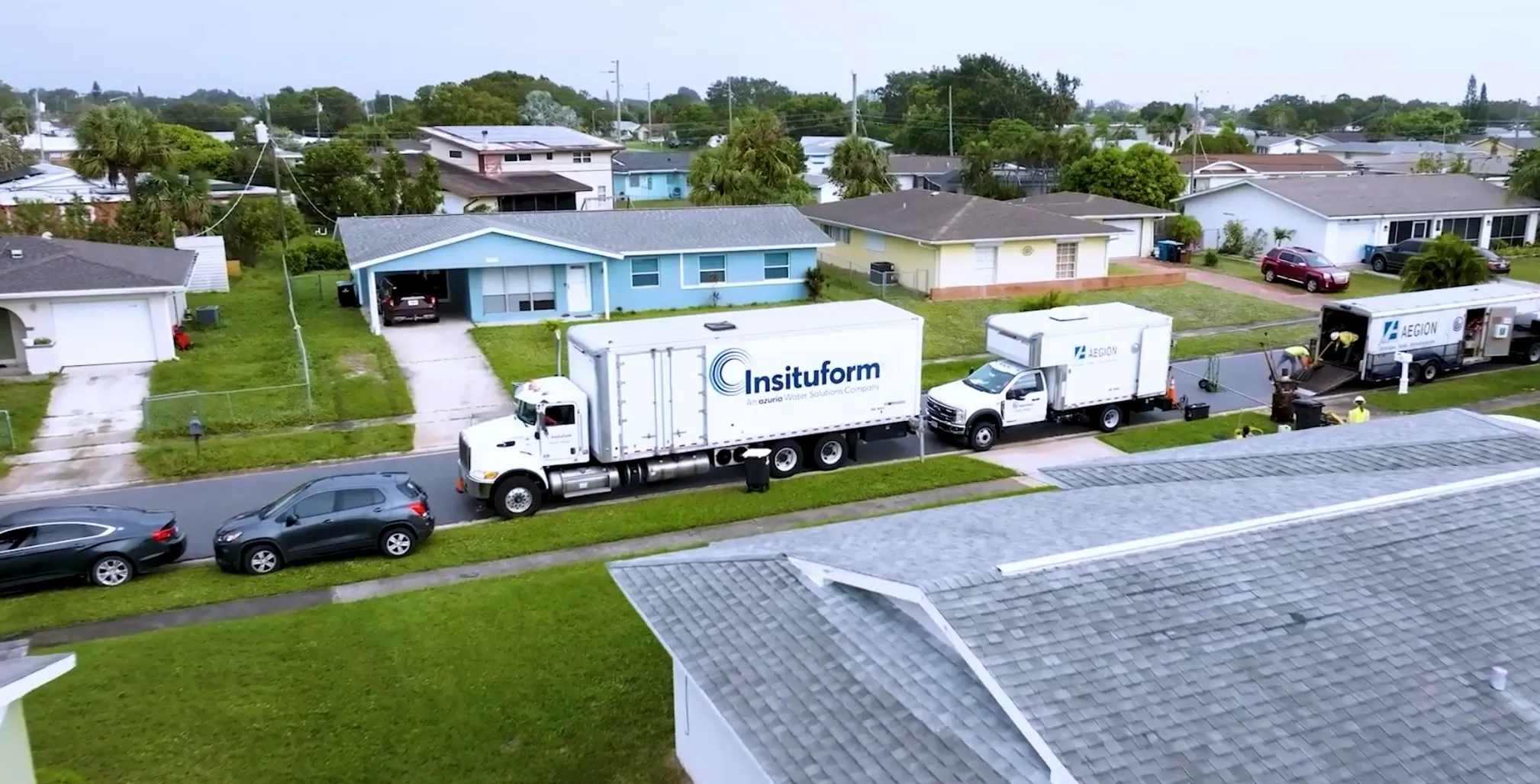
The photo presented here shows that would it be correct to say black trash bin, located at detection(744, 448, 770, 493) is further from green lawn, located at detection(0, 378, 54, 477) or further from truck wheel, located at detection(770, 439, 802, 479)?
green lawn, located at detection(0, 378, 54, 477)

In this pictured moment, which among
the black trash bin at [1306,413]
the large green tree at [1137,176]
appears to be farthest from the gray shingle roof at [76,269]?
the large green tree at [1137,176]

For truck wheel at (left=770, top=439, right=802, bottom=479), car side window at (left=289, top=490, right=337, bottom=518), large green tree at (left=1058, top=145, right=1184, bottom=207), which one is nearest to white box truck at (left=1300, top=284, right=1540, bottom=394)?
truck wheel at (left=770, top=439, right=802, bottom=479)

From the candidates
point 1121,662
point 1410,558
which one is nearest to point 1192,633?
point 1121,662

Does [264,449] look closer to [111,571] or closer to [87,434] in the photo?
[87,434]

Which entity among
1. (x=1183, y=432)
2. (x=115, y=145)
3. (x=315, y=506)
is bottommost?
(x=1183, y=432)

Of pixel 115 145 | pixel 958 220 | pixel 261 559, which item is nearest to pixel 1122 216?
pixel 958 220
